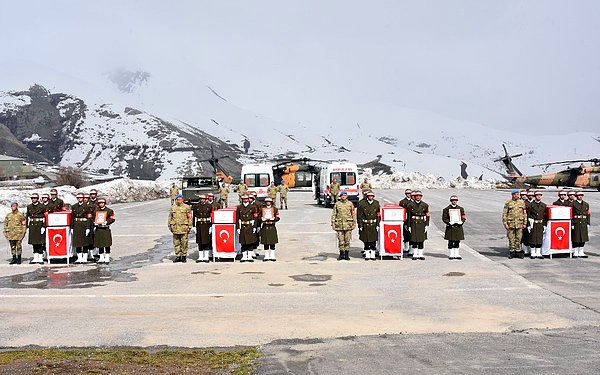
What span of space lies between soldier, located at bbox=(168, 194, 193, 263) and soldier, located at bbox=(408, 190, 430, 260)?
5823mm

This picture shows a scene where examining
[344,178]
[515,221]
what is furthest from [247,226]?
[344,178]

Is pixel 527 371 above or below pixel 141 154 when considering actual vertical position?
below

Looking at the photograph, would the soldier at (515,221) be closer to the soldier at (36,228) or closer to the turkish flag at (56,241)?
the turkish flag at (56,241)

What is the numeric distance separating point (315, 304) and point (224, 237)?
254 inches

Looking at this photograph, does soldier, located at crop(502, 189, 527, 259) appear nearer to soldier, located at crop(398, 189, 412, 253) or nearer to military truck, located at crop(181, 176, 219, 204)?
soldier, located at crop(398, 189, 412, 253)

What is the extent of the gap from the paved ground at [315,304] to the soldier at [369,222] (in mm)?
484

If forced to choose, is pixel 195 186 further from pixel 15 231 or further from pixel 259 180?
pixel 15 231

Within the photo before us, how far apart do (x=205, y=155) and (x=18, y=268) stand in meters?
153

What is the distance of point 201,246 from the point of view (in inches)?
691

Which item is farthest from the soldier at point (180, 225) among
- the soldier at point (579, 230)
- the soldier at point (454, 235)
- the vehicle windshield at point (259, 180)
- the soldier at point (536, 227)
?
the vehicle windshield at point (259, 180)

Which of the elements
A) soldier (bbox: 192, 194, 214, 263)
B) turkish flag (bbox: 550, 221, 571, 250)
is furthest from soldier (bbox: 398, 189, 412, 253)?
soldier (bbox: 192, 194, 214, 263)

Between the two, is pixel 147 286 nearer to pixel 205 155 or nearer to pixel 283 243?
pixel 283 243

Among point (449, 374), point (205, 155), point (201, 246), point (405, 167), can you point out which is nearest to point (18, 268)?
point (201, 246)

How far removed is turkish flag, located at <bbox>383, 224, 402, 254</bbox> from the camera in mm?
17531
